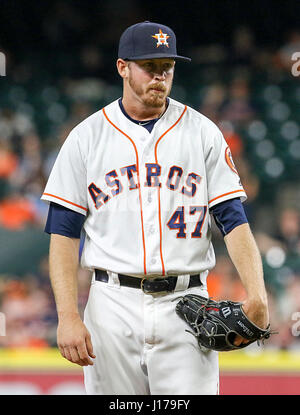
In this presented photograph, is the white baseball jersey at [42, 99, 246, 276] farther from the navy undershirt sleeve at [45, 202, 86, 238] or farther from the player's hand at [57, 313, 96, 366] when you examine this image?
the player's hand at [57, 313, 96, 366]

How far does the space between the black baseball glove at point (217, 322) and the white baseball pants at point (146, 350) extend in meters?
0.05

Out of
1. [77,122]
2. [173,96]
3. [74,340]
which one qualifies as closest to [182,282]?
[74,340]

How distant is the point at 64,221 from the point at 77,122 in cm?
431

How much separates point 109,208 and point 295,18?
21.1ft

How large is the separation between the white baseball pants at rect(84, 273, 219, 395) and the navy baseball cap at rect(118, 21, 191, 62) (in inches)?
28.7

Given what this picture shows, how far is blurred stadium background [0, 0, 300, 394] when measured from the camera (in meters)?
4.00

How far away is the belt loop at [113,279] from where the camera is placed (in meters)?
2.23

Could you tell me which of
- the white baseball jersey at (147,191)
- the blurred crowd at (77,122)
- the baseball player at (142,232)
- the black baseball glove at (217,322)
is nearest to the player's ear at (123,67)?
the baseball player at (142,232)

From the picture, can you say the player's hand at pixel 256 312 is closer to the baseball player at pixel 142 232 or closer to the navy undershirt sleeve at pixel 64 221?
the baseball player at pixel 142 232

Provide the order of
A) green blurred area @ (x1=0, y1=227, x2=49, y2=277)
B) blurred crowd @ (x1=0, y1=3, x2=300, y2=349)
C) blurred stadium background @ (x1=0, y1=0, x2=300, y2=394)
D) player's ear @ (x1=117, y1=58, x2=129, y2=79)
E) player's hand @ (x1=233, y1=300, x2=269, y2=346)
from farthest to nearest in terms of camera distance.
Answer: green blurred area @ (x1=0, y1=227, x2=49, y2=277) → blurred crowd @ (x1=0, y1=3, x2=300, y2=349) → blurred stadium background @ (x1=0, y1=0, x2=300, y2=394) → player's ear @ (x1=117, y1=58, x2=129, y2=79) → player's hand @ (x1=233, y1=300, x2=269, y2=346)

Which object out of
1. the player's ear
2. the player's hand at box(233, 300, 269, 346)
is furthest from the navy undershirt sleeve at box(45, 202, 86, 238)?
the player's hand at box(233, 300, 269, 346)

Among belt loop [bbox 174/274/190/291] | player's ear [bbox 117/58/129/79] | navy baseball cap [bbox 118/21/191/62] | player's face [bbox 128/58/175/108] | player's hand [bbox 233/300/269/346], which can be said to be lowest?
player's hand [bbox 233/300/269/346]

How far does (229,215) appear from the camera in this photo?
2197mm
